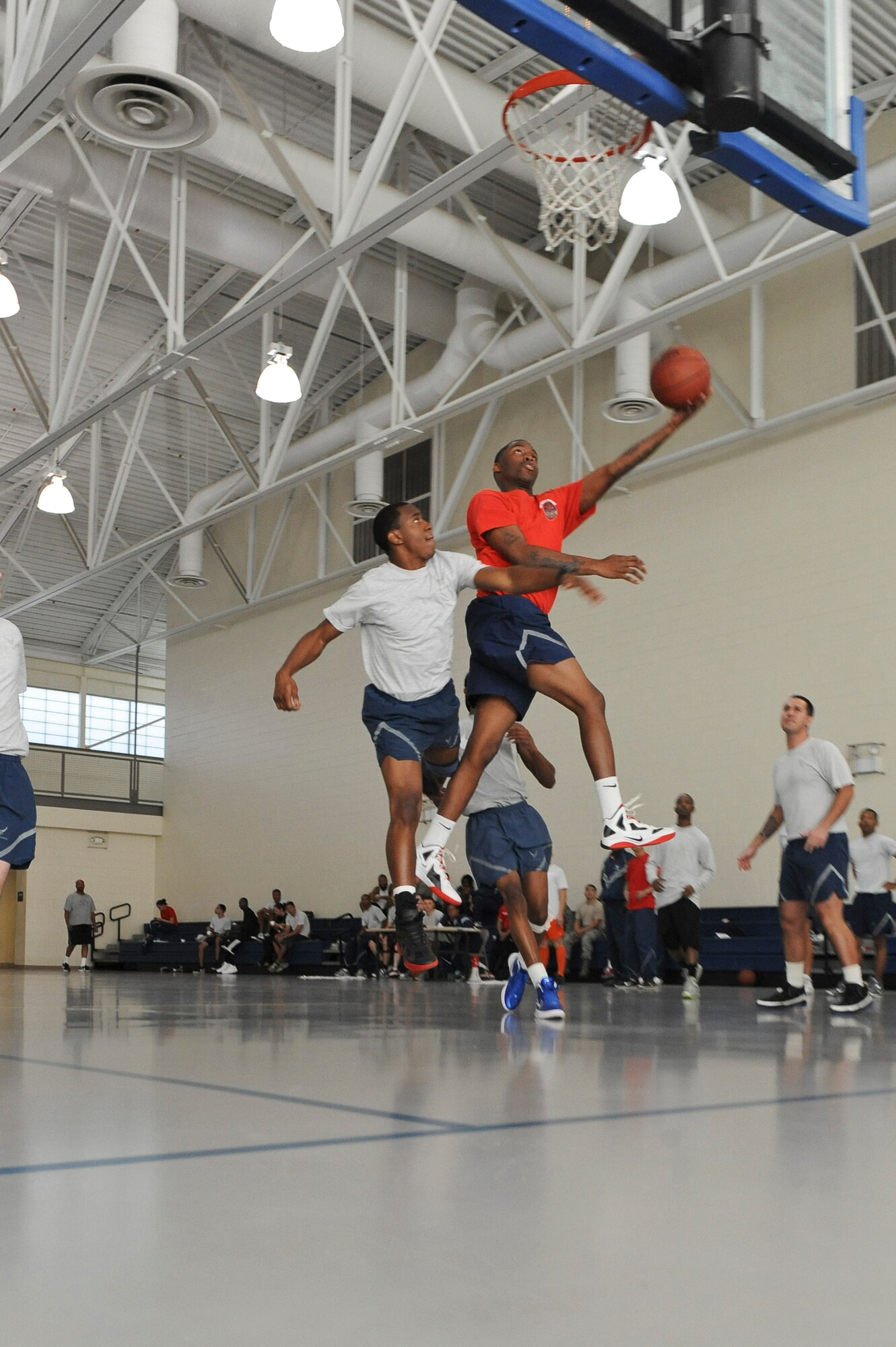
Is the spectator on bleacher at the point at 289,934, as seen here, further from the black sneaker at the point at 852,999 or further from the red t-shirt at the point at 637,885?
the black sneaker at the point at 852,999

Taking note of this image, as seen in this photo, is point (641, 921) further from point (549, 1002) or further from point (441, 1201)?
point (441, 1201)

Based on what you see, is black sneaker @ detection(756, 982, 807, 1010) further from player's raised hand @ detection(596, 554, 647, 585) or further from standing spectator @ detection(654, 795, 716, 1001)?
standing spectator @ detection(654, 795, 716, 1001)

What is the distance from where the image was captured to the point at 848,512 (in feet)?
49.5

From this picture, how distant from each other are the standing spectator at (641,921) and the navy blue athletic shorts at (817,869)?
5.69m

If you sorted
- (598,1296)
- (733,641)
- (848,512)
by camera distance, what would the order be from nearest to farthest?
(598,1296) < (848,512) < (733,641)

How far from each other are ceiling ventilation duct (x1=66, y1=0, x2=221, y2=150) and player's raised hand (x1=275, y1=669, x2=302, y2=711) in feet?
20.9

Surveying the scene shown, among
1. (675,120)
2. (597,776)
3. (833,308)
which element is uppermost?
(833,308)

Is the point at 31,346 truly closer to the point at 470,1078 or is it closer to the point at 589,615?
the point at 589,615

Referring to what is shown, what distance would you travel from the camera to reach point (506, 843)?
5.95 metres

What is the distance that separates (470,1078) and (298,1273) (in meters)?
1.66

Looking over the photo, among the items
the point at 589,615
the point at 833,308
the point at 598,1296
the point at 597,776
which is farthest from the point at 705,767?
the point at 598,1296

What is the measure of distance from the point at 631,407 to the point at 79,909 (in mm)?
13567

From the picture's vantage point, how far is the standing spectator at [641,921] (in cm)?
1271

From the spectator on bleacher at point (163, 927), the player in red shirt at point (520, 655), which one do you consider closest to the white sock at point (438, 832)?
the player in red shirt at point (520, 655)
